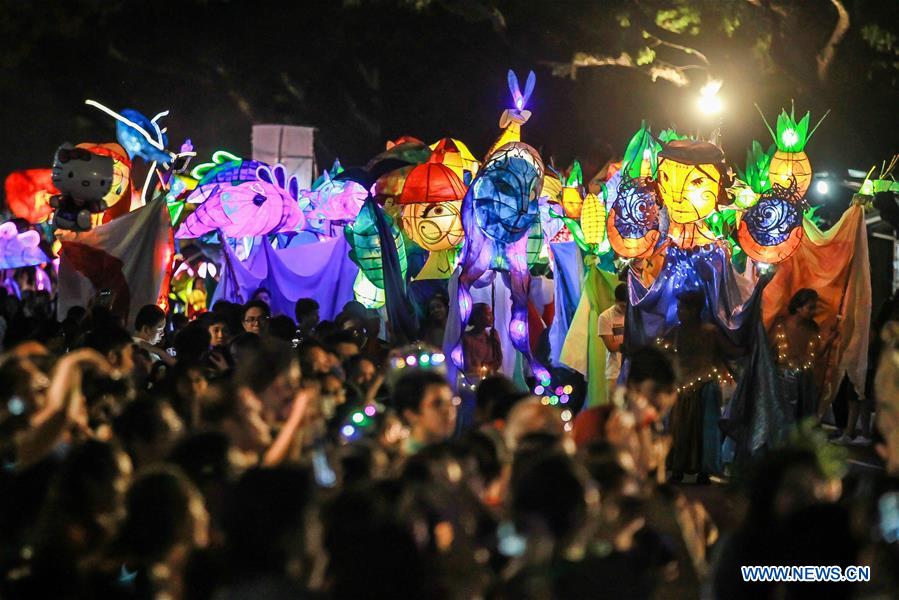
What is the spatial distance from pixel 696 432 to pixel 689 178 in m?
2.75

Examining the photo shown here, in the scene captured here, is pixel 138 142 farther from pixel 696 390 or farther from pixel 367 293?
pixel 696 390

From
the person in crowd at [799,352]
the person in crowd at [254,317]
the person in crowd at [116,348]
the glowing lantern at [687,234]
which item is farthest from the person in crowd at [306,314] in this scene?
the person in crowd at [799,352]

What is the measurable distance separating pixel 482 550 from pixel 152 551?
106 cm

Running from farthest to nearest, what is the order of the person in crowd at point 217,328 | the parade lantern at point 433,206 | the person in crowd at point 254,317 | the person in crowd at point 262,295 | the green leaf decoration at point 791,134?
the person in crowd at point 262,295
the green leaf decoration at point 791,134
the parade lantern at point 433,206
the person in crowd at point 254,317
the person in crowd at point 217,328

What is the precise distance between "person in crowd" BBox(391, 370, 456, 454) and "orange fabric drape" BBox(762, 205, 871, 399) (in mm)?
8276

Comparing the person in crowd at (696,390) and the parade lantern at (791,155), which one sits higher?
the parade lantern at (791,155)

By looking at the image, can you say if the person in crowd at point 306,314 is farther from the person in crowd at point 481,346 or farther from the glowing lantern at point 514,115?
the glowing lantern at point 514,115

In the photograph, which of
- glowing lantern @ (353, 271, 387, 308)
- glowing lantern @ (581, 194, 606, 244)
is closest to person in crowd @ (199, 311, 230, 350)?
glowing lantern @ (353, 271, 387, 308)

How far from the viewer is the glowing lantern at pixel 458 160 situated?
46.2ft

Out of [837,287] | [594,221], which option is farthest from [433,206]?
[837,287]

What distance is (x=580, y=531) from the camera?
4.13m

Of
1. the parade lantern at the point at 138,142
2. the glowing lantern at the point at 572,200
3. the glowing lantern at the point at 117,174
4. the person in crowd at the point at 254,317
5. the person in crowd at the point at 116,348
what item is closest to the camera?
the person in crowd at the point at 116,348

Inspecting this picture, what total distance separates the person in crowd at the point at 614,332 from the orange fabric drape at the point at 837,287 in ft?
5.31

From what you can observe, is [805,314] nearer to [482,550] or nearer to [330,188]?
[330,188]
